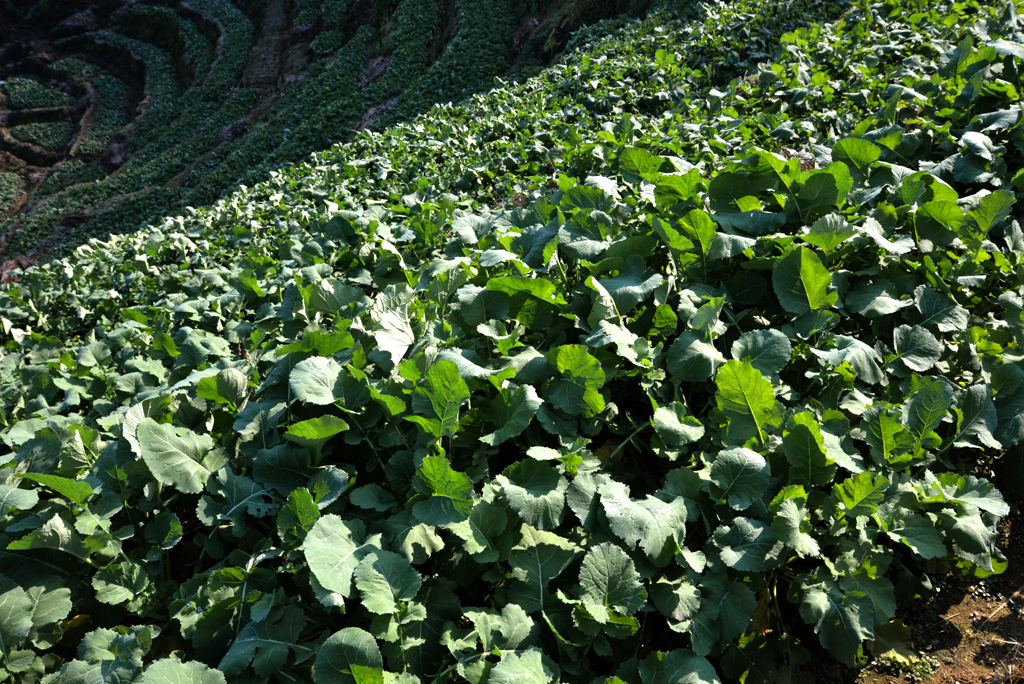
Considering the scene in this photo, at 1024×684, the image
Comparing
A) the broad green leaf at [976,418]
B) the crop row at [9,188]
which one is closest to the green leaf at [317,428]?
the broad green leaf at [976,418]

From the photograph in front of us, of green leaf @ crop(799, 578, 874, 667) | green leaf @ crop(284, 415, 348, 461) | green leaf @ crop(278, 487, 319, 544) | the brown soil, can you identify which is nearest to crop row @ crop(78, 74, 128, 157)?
green leaf @ crop(284, 415, 348, 461)

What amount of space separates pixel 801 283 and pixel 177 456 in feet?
7.62

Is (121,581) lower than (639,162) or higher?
lower

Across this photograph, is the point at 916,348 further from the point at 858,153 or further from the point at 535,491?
the point at 535,491

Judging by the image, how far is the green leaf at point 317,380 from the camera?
1768 mm

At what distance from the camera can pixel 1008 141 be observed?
10.1 ft

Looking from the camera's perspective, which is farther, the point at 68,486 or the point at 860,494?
the point at 68,486

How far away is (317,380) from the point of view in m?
1.84

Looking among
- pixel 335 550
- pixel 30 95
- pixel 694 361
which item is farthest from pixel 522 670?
pixel 30 95

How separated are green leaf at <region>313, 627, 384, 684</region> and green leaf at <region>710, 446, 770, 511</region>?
3.38 ft

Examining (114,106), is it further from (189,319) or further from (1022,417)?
(1022,417)

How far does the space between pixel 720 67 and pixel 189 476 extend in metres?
7.07

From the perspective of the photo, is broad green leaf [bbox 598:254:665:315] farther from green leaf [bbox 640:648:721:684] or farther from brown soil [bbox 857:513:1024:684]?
brown soil [bbox 857:513:1024:684]

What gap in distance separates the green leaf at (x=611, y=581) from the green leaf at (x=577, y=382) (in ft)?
1.66
